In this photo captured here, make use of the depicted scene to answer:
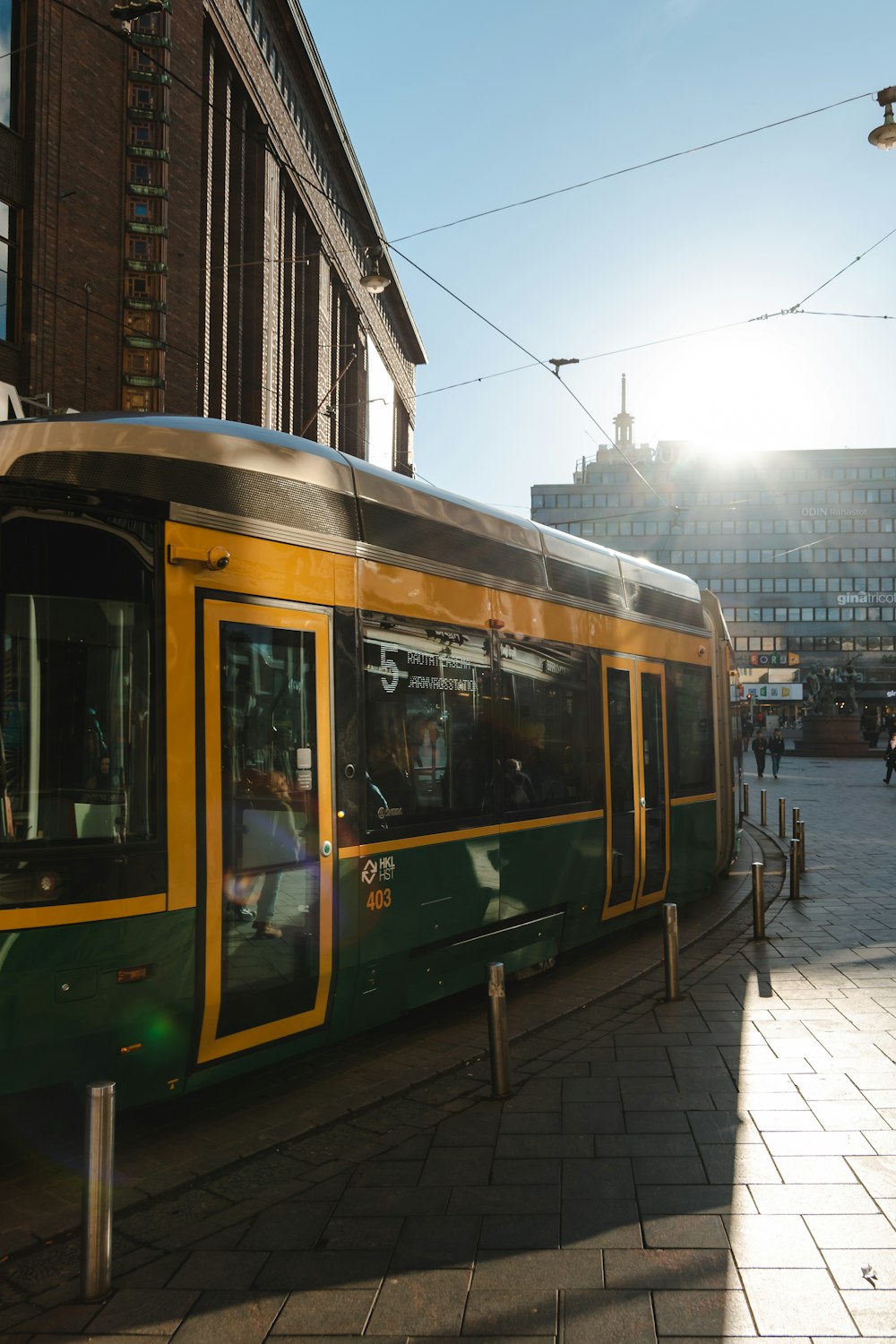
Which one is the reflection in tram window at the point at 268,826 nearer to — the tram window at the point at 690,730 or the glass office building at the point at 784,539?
the tram window at the point at 690,730

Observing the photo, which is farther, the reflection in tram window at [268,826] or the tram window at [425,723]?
the tram window at [425,723]

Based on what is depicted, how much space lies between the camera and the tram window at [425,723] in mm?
5961

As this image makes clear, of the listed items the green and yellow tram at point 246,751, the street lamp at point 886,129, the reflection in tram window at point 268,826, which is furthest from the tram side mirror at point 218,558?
the street lamp at point 886,129

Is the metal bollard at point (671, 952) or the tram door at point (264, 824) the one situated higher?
the tram door at point (264, 824)

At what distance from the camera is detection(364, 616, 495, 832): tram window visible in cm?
596

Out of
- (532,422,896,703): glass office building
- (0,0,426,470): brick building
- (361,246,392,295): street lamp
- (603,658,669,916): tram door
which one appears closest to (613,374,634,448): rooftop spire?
(532,422,896,703): glass office building

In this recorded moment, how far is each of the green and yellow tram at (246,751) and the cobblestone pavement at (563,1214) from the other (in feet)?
2.32

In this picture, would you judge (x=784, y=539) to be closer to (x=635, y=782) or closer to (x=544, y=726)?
(x=635, y=782)

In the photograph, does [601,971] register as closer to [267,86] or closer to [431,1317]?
[431,1317]

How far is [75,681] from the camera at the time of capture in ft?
14.8

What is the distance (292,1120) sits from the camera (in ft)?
17.1

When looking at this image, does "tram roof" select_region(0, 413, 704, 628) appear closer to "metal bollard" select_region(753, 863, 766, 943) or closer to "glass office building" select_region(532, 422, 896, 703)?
"metal bollard" select_region(753, 863, 766, 943)

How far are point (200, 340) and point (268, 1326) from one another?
22.0 meters

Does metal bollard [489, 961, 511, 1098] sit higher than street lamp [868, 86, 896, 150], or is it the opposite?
street lamp [868, 86, 896, 150]
